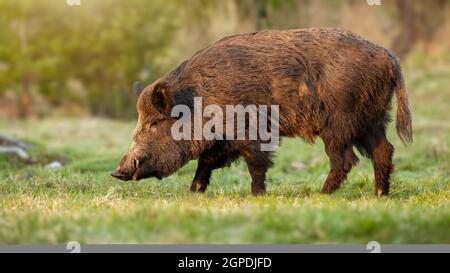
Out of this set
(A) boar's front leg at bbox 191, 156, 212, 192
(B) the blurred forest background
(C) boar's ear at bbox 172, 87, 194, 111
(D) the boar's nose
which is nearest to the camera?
(D) the boar's nose

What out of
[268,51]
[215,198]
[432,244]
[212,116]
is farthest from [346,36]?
[432,244]

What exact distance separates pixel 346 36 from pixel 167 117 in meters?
2.23

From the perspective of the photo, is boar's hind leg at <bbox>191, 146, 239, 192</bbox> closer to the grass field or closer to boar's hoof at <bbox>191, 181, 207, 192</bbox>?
boar's hoof at <bbox>191, 181, 207, 192</bbox>

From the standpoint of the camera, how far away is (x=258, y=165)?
8.94 meters

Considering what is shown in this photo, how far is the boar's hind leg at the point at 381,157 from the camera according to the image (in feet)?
29.8

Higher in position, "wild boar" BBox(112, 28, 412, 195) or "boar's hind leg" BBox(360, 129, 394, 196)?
"wild boar" BBox(112, 28, 412, 195)

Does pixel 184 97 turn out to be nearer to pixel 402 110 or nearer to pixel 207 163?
pixel 207 163

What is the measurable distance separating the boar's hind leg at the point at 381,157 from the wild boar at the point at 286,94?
30 mm

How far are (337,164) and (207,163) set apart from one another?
1.53 metres

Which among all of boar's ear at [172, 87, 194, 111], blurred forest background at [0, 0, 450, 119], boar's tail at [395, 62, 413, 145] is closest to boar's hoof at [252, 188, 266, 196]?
boar's ear at [172, 87, 194, 111]

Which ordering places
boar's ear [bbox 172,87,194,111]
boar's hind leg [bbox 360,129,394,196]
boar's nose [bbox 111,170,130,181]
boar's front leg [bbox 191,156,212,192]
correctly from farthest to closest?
boar's front leg [bbox 191,156,212,192]
boar's hind leg [bbox 360,129,394,196]
boar's ear [bbox 172,87,194,111]
boar's nose [bbox 111,170,130,181]

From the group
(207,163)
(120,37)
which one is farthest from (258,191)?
(120,37)

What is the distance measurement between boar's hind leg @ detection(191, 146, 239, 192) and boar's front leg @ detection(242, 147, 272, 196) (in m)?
0.32

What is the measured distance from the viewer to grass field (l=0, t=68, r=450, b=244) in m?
6.02
